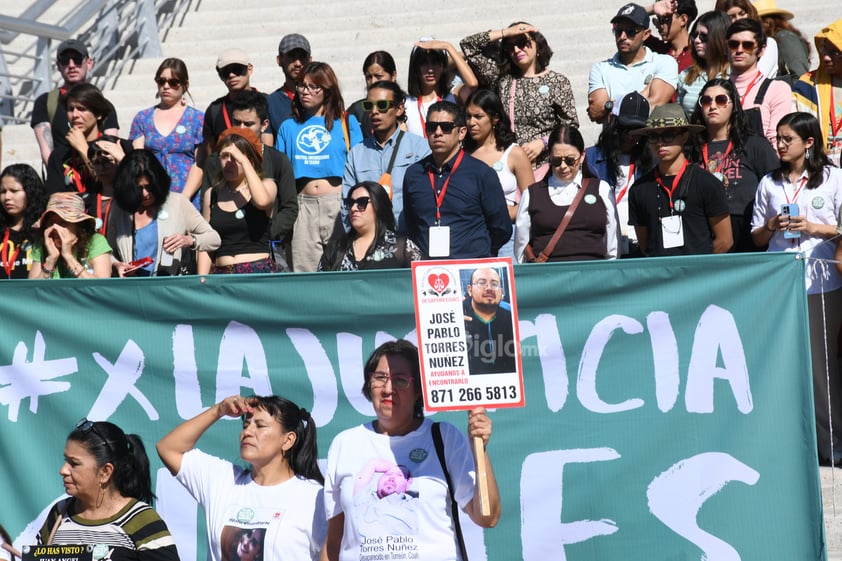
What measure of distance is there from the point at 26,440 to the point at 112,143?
275 cm

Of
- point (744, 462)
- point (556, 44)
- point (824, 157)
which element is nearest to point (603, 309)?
point (744, 462)

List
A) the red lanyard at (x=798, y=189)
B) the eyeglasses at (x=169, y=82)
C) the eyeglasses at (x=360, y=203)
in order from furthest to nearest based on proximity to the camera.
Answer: the eyeglasses at (x=169, y=82), the red lanyard at (x=798, y=189), the eyeglasses at (x=360, y=203)

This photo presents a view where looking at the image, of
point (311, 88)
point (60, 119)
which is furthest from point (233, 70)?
point (60, 119)

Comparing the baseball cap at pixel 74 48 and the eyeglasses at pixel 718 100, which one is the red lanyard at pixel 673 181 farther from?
the baseball cap at pixel 74 48

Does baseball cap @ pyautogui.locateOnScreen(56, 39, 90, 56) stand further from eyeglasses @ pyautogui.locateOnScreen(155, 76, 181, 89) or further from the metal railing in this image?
the metal railing

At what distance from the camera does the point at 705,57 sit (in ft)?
28.3

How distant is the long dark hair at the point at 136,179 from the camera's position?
25.0 ft

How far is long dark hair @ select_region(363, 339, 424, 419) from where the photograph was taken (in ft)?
17.5

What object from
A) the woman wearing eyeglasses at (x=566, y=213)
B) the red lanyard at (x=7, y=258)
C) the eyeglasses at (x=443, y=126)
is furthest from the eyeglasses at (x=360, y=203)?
the red lanyard at (x=7, y=258)

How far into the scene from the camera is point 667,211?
24.0 ft

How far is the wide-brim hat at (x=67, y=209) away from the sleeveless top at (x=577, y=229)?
7.81 ft

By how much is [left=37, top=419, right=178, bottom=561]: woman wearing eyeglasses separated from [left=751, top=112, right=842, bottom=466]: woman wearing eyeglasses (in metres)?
3.42

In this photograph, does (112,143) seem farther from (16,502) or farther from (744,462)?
(744,462)

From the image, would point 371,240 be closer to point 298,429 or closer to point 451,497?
point 298,429
